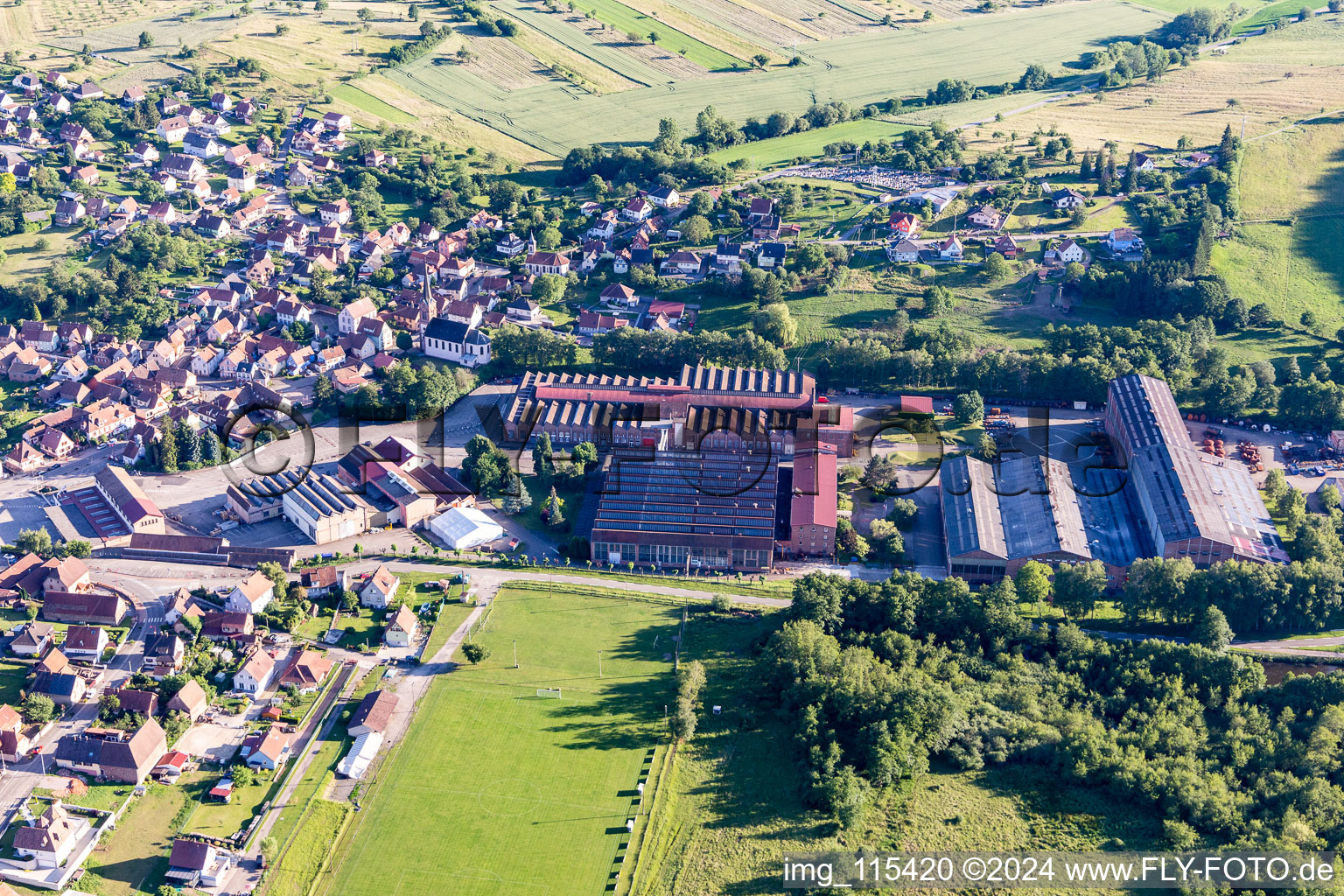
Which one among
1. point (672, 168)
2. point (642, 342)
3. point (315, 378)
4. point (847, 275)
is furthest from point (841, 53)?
point (315, 378)

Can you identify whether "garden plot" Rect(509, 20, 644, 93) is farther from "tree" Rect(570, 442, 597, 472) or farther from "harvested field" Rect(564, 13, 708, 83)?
"tree" Rect(570, 442, 597, 472)

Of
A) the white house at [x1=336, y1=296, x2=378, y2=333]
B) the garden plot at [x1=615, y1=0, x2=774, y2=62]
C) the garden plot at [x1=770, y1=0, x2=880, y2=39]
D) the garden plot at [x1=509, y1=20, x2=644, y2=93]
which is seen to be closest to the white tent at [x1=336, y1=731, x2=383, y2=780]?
the white house at [x1=336, y1=296, x2=378, y2=333]

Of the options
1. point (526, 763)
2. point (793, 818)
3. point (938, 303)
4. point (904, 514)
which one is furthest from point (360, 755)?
point (938, 303)

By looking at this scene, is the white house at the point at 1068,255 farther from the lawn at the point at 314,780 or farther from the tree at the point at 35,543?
the tree at the point at 35,543

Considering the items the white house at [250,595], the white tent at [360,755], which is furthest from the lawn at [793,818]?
the white house at [250,595]

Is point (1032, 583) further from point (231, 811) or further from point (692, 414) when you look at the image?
point (231, 811)

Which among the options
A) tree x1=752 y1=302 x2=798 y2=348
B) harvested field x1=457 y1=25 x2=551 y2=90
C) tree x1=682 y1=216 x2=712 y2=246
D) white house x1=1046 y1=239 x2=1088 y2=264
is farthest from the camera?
harvested field x1=457 y1=25 x2=551 y2=90

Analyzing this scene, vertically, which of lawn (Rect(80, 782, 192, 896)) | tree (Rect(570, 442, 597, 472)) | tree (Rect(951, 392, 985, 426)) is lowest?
lawn (Rect(80, 782, 192, 896))
